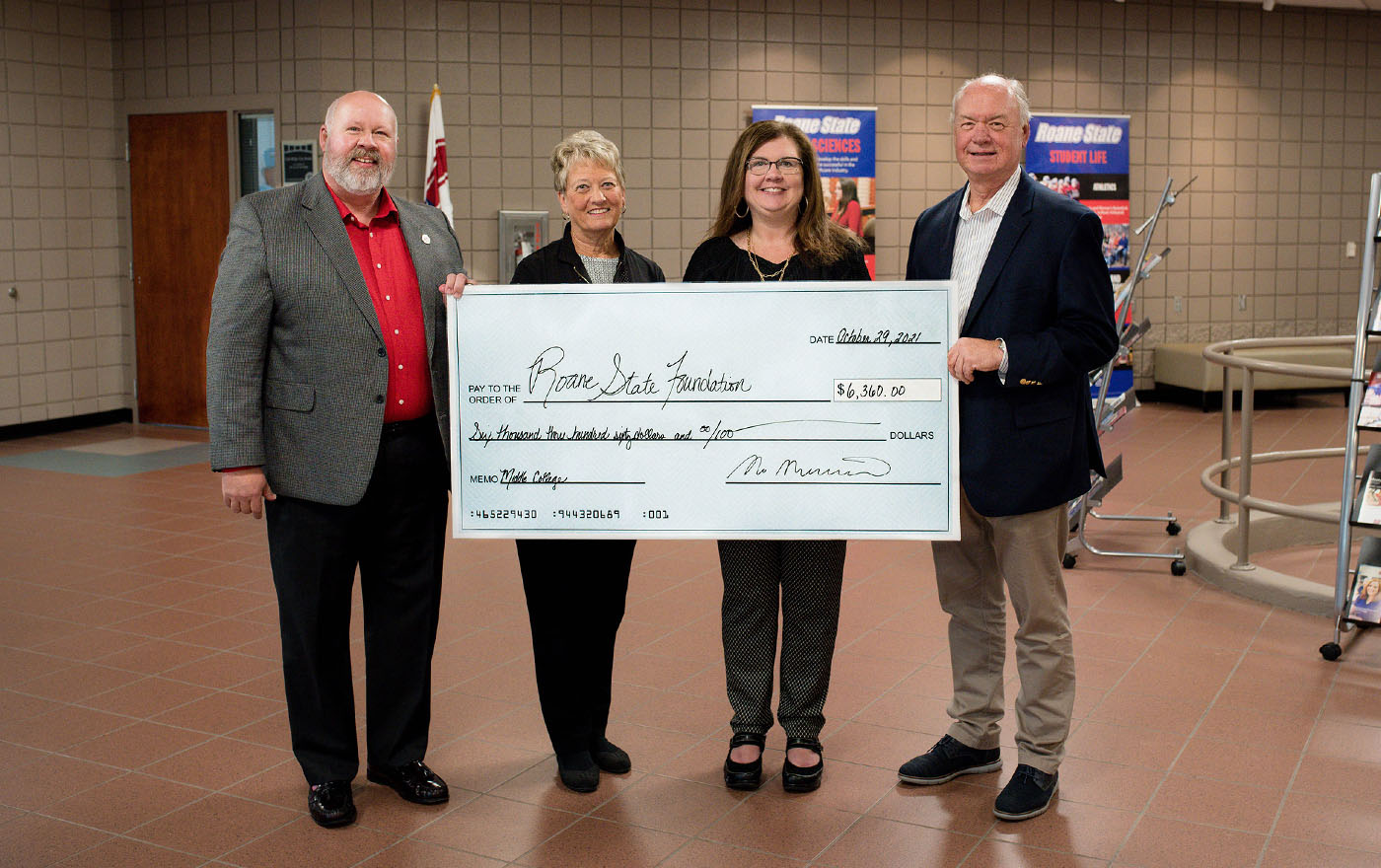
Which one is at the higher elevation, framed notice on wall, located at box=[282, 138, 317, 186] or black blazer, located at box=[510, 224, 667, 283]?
framed notice on wall, located at box=[282, 138, 317, 186]

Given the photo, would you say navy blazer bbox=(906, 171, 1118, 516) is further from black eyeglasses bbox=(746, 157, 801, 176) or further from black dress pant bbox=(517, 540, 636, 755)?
black dress pant bbox=(517, 540, 636, 755)

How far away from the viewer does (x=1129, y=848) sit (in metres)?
2.78

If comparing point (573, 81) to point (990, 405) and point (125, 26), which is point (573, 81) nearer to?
point (125, 26)

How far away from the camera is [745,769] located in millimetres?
3096

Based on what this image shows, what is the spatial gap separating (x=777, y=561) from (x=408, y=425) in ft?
3.06

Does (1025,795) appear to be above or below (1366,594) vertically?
below

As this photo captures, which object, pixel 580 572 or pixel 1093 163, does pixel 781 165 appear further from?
pixel 1093 163

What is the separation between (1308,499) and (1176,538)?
126cm

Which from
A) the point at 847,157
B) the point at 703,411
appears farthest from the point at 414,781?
the point at 847,157

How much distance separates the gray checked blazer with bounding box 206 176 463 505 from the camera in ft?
9.25

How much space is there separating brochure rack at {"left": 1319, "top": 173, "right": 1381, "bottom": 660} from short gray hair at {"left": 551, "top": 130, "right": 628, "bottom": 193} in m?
2.49

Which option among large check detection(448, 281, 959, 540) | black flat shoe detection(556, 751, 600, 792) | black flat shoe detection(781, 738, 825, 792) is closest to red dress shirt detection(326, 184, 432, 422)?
large check detection(448, 281, 959, 540)

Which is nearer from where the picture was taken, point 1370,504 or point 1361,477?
point 1370,504

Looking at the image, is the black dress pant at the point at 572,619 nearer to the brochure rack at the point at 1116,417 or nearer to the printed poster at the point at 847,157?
the brochure rack at the point at 1116,417
